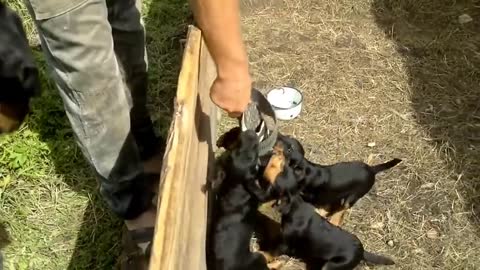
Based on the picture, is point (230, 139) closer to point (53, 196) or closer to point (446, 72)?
point (53, 196)

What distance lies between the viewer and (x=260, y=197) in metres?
2.78

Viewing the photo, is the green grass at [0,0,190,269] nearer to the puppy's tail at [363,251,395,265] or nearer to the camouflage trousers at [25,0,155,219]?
the camouflage trousers at [25,0,155,219]

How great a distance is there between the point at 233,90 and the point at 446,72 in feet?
6.79

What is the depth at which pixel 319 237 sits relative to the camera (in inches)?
113

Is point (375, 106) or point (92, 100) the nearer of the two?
point (92, 100)

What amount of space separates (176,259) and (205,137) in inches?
39.0

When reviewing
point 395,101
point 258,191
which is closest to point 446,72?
point 395,101

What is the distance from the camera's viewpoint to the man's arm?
2.02 m

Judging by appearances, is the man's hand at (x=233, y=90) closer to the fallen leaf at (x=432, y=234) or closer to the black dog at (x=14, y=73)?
the black dog at (x=14, y=73)

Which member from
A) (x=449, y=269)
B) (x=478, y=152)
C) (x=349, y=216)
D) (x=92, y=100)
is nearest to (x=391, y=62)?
(x=478, y=152)

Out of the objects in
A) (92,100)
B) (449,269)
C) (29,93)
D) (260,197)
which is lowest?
(449,269)

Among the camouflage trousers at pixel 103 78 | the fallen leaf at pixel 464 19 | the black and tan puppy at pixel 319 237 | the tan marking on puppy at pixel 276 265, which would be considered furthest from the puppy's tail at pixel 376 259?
the fallen leaf at pixel 464 19

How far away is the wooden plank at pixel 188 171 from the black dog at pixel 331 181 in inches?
14.8

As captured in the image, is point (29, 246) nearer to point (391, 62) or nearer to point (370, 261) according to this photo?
point (370, 261)
